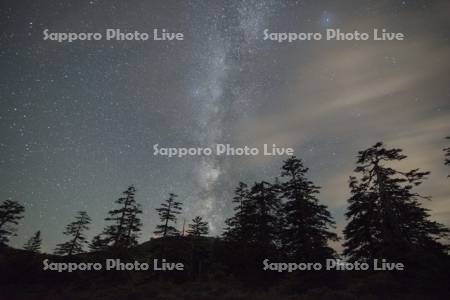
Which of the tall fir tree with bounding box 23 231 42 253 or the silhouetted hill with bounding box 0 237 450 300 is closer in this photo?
the silhouetted hill with bounding box 0 237 450 300

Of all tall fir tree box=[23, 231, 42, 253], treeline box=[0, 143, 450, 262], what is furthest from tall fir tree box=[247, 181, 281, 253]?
tall fir tree box=[23, 231, 42, 253]

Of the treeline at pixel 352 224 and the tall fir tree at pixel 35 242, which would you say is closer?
the treeline at pixel 352 224

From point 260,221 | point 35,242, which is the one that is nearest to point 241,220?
point 260,221

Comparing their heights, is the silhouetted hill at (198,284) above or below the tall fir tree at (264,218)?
below

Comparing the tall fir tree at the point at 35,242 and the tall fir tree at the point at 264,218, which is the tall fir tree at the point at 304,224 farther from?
the tall fir tree at the point at 35,242

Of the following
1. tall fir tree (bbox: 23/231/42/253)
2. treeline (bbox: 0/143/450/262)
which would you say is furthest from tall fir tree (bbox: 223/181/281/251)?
tall fir tree (bbox: 23/231/42/253)

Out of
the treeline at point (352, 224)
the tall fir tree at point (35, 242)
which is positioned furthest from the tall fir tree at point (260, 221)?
the tall fir tree at point (35, 242)

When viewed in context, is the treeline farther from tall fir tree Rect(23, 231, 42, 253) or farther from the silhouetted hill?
tall fir tree Rect(23, 231, 42, 253)

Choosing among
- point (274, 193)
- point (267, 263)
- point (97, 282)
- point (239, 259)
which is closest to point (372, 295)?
point (267, 263)

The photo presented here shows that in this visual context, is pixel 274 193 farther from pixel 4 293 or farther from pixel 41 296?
pixel 4 293

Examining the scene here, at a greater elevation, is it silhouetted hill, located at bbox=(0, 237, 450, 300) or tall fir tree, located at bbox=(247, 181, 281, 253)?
tall fir tree, located at bbox=(247, 181, 281, 253)

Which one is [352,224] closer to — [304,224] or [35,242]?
[304,224]

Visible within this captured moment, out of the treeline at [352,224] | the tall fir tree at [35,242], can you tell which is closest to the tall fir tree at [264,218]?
the treeline at [352,224]
